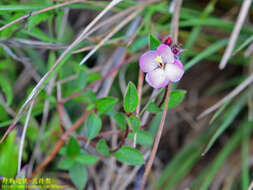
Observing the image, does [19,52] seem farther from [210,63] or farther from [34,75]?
[210,63]

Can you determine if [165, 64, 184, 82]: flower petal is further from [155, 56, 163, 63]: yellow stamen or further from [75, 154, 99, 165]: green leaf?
[75, 154, 99, 165]: green leaf

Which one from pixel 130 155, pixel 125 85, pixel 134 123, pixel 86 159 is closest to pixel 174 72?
pixel 134 123

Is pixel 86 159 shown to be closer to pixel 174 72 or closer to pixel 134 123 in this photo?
pixel 134 123

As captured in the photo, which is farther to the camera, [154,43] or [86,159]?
[86,159]

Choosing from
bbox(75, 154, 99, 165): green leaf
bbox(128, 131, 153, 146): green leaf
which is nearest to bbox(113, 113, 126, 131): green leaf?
bbox(128, 131, 153, 146): green leaf

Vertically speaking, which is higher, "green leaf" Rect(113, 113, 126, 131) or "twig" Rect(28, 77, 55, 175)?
"twig" Rect(28, 77, 55, 175)
